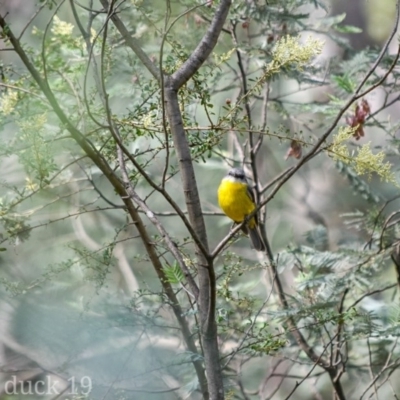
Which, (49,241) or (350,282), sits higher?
(49,241)

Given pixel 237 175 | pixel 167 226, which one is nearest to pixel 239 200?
pixel 237 175

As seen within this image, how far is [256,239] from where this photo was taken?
3.73m

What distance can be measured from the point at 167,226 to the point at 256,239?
2.36 meters

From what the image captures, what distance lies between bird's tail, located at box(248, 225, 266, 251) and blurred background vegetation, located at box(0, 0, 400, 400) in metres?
0.18

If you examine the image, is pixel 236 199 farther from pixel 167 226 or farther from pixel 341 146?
pixel 167 226

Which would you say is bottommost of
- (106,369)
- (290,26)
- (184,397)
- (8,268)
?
(184,397)

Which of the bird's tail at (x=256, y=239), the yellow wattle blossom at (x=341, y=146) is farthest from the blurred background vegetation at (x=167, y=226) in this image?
the bird's tail at (x=256, y=239)

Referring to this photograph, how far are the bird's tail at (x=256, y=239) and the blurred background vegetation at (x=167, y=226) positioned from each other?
0.18 m

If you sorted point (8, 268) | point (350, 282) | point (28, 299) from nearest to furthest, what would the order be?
1. point (350, 282)
2. point (28, 299)
3. point (8, 268)

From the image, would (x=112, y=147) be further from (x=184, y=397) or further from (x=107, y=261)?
(x=184, y=397)

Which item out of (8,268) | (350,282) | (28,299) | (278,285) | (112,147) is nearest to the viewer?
(112,147)

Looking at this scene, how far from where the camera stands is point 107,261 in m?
2.69

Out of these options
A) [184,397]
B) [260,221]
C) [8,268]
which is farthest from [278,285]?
[8,268]

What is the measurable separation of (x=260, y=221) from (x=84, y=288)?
139 centimetres
